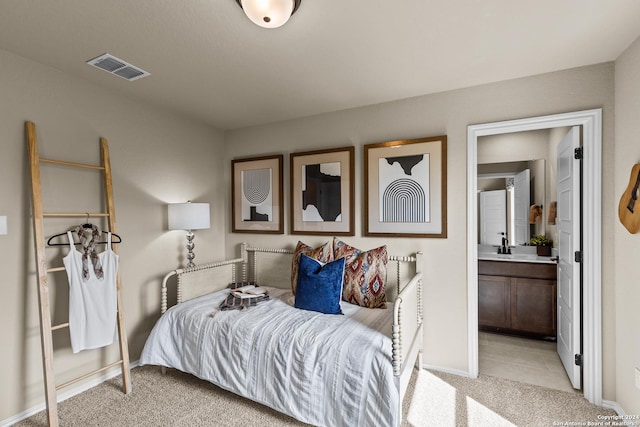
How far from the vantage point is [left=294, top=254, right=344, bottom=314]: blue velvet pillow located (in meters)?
2.43

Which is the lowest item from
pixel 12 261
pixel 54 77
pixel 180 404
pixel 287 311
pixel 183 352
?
pixel 180 404

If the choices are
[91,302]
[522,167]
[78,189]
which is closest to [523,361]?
[522,167]

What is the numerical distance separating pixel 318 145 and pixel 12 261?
250 cm

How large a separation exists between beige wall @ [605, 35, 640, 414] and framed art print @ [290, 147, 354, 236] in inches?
74.7

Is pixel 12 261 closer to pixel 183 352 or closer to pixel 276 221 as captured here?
pixel 183 352

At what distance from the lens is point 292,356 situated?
80.4 inches

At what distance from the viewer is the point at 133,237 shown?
9.02ft

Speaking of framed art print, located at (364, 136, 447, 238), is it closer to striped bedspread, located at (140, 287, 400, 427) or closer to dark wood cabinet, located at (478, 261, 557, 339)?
striped bedspread, located at (140, 287, 400, 427)

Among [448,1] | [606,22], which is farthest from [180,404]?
[606,22]

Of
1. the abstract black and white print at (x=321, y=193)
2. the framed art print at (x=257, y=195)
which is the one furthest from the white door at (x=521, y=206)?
the framed art print at (x=257, y=195)

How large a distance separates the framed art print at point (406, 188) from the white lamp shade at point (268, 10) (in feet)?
5.14

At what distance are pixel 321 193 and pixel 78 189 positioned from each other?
2.00 metres

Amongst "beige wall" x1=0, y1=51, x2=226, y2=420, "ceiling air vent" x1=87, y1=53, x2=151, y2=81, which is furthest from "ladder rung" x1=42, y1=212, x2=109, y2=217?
"ceiling air vent" x1=87, y1=53, x2=151, y2=81

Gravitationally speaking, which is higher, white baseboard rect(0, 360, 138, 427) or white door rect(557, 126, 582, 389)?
white door rect(557, 126, 582, 389)
